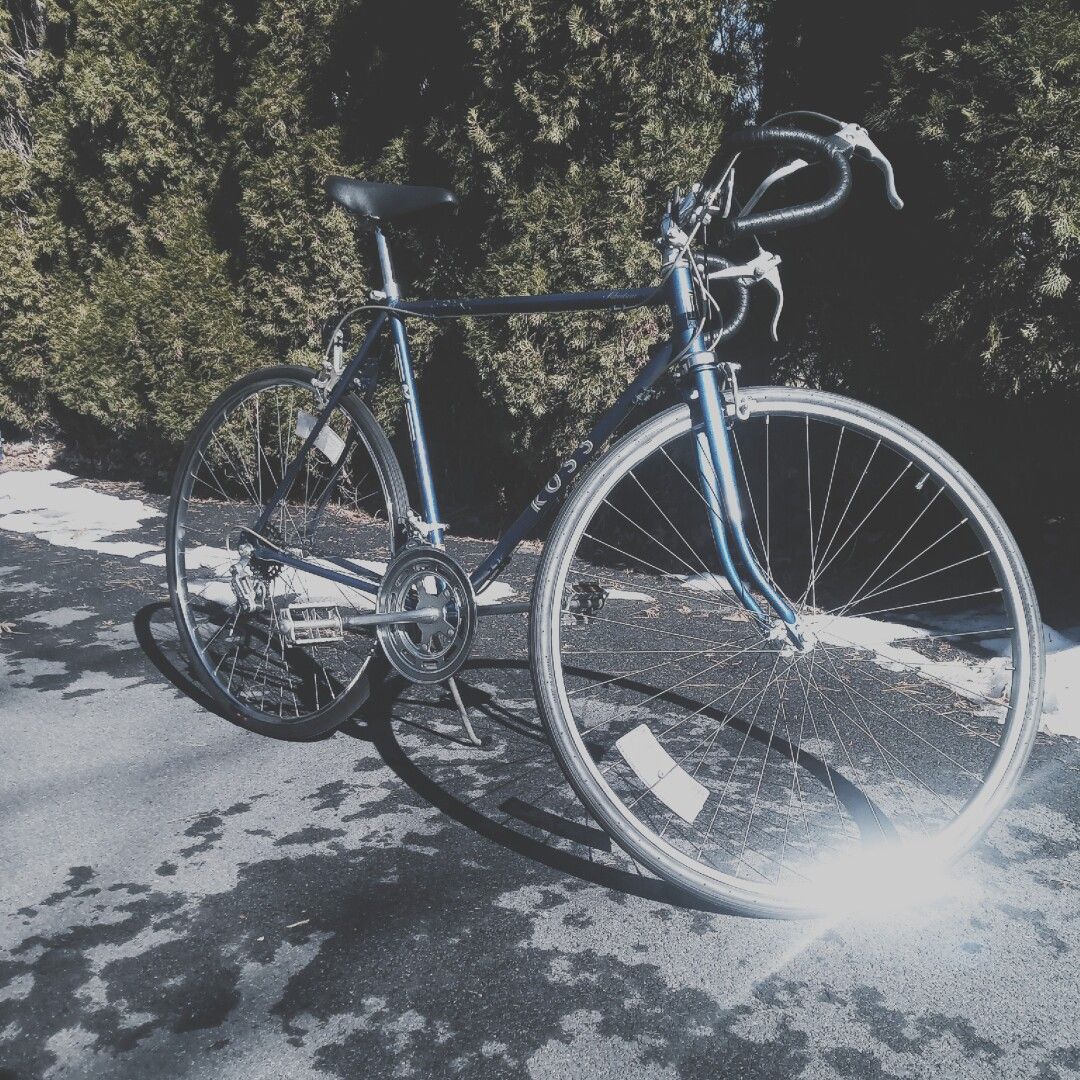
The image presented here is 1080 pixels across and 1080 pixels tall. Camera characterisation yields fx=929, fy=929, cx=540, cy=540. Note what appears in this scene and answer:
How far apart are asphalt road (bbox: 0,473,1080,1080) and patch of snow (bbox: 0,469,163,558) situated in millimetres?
2310

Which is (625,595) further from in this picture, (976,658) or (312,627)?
(312,627)

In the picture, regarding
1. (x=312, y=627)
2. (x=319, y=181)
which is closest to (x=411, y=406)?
(x=312, y=627)

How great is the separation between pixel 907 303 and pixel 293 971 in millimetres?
2958

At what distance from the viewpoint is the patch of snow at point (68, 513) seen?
15.5ft

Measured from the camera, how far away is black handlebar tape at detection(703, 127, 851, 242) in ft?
5.60

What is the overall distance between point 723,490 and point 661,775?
0.62m

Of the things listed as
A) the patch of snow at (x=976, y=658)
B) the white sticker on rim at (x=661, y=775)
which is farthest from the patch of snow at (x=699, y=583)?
the white sticker on rim at (x=661, y=775)

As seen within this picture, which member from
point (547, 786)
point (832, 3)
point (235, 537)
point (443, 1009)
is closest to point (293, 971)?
point (443, 1009)

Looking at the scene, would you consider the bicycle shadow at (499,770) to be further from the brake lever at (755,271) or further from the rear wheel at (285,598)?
the brake lever at (755,271)

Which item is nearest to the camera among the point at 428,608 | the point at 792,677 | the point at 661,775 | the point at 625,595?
the point at 661,775

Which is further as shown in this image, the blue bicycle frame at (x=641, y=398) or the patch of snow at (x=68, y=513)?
the patch of snow at (x=68, y=513)

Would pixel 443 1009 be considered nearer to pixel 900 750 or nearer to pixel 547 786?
pixel 547 786

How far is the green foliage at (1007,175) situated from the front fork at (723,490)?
1571 millimetres

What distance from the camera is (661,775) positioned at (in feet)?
6.49
